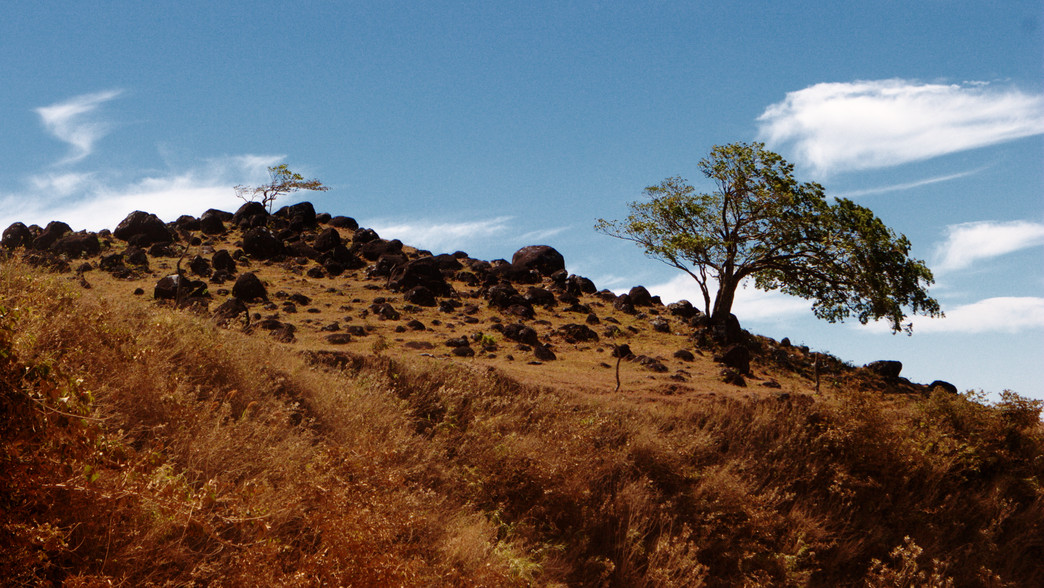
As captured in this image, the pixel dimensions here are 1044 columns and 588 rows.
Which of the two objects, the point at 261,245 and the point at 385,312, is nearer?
the point at 385,312

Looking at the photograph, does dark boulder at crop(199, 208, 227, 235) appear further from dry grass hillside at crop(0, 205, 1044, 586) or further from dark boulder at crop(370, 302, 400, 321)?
dry grass hillside at crop(0, 205, 1044, 586)

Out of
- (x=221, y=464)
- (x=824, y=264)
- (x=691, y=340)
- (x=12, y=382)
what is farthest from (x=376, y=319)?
(x=12, y=382)

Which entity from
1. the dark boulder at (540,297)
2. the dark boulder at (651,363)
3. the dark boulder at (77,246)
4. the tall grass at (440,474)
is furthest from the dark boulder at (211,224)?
the tall grass at (440,474)

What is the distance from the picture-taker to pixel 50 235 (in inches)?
1767

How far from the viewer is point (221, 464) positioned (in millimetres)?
6816

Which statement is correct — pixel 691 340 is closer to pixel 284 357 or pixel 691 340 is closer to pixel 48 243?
pixel 284 357

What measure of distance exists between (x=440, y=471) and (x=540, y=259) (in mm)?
36617

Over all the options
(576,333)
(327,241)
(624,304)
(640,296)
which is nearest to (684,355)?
(576,333)

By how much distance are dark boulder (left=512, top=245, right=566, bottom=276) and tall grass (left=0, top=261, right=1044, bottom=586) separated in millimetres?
30245

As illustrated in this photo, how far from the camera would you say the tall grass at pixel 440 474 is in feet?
16.8

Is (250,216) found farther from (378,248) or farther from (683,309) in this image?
(683,309)

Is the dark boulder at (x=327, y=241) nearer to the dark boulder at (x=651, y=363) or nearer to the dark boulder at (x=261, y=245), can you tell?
the dark boulder at (x=261, y=245)

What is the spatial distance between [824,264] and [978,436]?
66.8 feet

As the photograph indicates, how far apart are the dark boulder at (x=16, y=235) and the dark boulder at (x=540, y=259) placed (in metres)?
31.2
